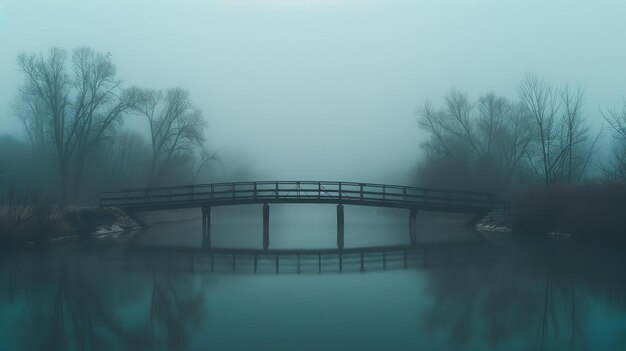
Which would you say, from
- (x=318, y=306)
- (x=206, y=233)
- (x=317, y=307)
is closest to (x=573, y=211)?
(x=206, y=233)

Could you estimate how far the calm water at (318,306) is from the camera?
11.2 m

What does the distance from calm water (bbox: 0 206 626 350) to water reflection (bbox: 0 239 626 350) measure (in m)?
0.03

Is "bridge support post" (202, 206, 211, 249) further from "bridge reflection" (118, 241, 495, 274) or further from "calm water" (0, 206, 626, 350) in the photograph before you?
"calm water" (0, 206, 626, 350)

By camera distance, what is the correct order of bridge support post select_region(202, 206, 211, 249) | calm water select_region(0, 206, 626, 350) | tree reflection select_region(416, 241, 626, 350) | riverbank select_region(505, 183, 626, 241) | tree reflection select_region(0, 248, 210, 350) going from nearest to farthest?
calm water select_region(0, 206, 626, 350) → tree reflection select_region(0, 248, 210, 350) → tree reflection select_region(416, 241, 626, 350) → riverbank select_region(505, 183, 626, 241) → bridge support post select_region(202, 206, 211, 249)

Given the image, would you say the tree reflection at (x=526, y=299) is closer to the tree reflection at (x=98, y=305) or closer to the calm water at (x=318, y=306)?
the calm water at (x=318, y=306)

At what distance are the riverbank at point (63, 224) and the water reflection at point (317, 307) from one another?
4.75 m

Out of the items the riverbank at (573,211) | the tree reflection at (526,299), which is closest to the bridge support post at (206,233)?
the tree reflection at (526,299)

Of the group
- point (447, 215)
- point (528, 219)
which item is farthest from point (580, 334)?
point (447, 215)

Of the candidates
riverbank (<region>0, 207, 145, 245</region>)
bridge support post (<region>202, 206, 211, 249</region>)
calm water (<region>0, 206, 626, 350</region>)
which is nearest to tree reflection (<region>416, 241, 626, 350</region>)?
calm water (<region>0, 206, 626, 350</region>)

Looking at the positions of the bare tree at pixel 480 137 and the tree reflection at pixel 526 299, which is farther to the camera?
the bare tree at pixel 480 137

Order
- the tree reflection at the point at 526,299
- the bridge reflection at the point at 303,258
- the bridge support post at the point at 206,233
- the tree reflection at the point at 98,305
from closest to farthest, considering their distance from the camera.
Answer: the tree reflection at the point at 98,305, the tree reflection at the point at 526,299, the bridge reflection at the point at 303,258, the bridge support post at the point at 206,233

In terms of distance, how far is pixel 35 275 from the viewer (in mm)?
19078

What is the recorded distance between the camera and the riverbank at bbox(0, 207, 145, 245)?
26884mm

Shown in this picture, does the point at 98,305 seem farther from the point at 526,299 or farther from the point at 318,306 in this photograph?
the point at 526,299
